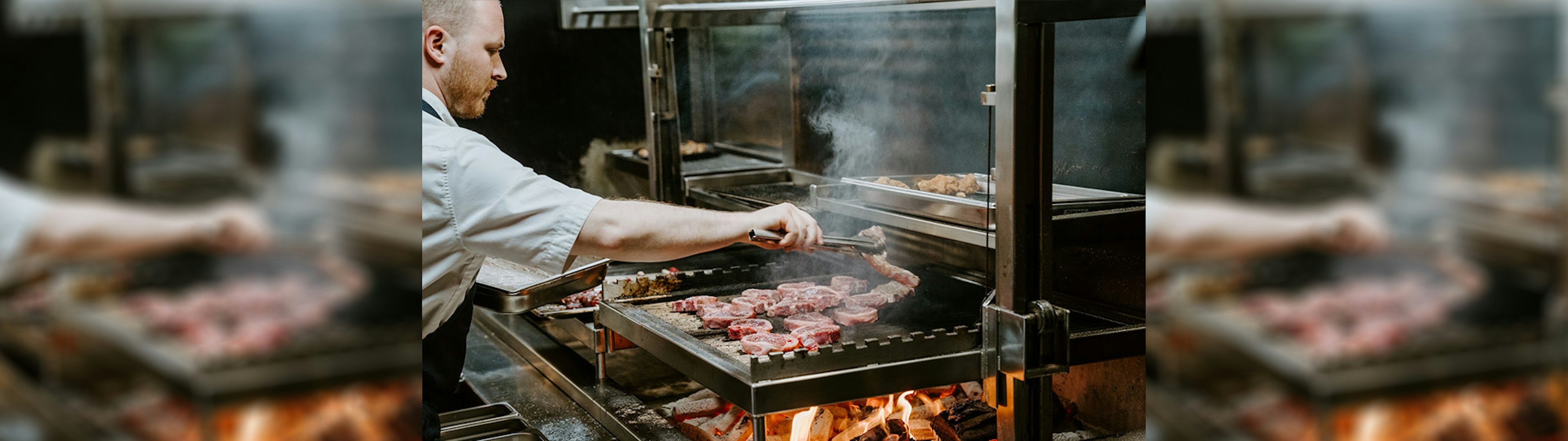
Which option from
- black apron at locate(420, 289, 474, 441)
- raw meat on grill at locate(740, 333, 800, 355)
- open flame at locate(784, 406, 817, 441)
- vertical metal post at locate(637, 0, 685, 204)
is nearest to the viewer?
raw meat on grill at locate(740, 333, 800, 355)

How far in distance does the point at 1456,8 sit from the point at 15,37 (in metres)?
0.62

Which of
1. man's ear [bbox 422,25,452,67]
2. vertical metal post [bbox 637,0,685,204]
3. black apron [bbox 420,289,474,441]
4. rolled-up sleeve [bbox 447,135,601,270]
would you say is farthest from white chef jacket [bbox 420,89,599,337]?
vertical metal post [bbox 637,0,685,204]

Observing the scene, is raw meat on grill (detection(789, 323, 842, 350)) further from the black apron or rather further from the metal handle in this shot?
the metal handle

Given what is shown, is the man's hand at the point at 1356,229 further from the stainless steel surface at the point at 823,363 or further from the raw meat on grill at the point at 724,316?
the raw meat on grill at the point at 724,316

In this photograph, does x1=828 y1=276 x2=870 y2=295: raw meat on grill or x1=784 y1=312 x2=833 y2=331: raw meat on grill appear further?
x1=828 y1=276 x2=870 y2=295: raw meat on grill

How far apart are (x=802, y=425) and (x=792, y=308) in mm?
321

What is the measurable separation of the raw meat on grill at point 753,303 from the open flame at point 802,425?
1.00ft

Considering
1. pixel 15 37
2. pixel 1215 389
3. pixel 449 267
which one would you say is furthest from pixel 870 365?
pixel 15 37

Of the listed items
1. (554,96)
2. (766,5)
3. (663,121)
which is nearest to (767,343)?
(766,5)

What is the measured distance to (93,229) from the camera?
47 cm

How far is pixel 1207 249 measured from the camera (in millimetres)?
527

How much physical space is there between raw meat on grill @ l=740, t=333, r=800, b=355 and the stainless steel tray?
56cm

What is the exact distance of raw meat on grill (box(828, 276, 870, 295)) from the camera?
3195 millimetres

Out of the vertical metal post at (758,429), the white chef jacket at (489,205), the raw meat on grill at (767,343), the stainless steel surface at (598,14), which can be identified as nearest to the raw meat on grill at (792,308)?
the raw meat on grill at (767,343)
